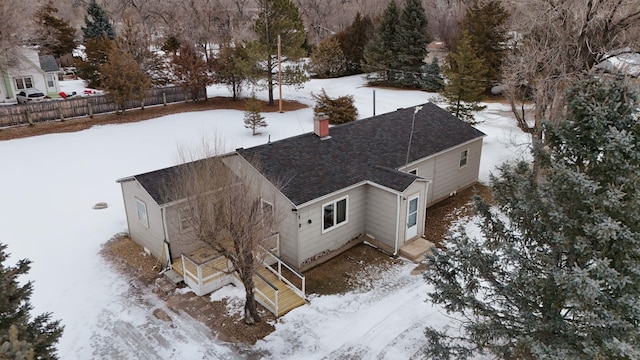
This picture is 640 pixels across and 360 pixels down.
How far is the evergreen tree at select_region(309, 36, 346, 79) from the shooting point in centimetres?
4616

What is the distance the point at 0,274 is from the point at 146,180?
6.49 m

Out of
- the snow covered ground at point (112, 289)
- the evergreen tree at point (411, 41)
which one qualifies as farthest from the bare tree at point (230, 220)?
the evergreen tree at point (411, 41)

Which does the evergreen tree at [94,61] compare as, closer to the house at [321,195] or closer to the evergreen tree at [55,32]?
the evergreen tree at [55,32]

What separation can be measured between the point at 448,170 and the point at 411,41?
1061 inches

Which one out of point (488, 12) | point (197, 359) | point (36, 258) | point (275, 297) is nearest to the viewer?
point (197, 359)

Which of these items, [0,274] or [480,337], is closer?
[0,274]

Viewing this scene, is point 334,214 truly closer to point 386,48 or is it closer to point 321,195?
point 321,195

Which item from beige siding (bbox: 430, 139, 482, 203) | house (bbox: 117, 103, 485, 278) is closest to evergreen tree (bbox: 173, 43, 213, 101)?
house (bbox: 117, 103, 485, 278)

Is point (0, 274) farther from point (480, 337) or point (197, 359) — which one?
point (480, 337)

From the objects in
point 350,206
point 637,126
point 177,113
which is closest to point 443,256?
point 637,126

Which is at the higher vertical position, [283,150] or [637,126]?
[637,126]

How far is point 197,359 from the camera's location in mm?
10180

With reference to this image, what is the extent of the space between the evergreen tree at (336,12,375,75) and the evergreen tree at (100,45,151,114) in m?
23.4

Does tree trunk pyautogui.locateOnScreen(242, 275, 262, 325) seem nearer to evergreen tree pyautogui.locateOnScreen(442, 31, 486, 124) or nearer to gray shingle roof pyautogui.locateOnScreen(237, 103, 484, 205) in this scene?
gray shingle roof pyautogui.locateOnScreen(237, 103, 484, 205)
